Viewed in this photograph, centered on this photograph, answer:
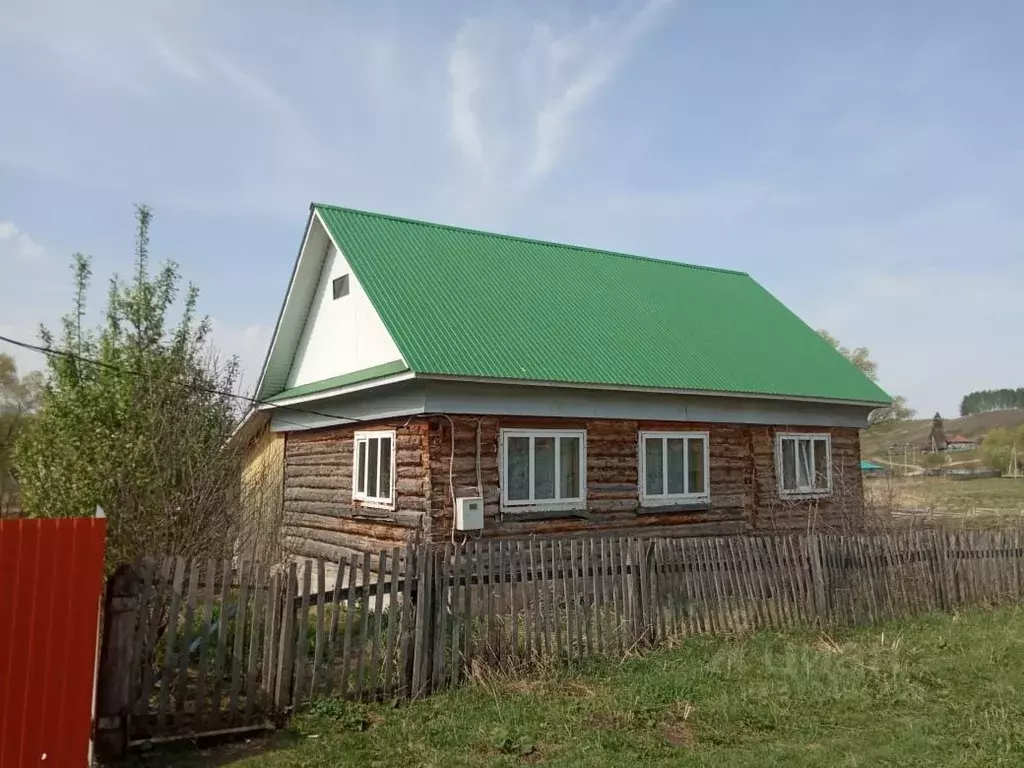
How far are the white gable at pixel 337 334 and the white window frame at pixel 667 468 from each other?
5361mm

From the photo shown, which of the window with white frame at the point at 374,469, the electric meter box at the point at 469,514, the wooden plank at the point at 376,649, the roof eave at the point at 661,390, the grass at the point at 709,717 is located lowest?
the grass at the point at 709,717

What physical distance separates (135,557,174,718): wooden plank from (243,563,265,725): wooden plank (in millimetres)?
761

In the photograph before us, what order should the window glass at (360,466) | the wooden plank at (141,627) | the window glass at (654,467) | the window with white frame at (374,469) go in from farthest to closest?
the window glass at (654,467), the window glass at (360,466), the window with white frame at (374,469), the wooden plank at (141,627)

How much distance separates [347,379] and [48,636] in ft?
30.0

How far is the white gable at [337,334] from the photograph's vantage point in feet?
46.5

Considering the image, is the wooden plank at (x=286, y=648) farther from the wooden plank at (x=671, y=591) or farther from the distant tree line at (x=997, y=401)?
the distant tree line at (x=997, y=401)

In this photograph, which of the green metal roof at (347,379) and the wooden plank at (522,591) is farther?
the green metal roof at (347,379)

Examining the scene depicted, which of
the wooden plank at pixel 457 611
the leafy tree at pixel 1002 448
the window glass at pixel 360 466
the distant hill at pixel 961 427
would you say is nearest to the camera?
the wooden plank at pixel 457 611

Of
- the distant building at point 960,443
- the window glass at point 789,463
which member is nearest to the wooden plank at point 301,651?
the window glass at point 789,463

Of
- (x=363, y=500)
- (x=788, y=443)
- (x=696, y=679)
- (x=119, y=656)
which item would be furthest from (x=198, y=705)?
(x=788, y=443)

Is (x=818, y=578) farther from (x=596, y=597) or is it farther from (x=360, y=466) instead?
(x=360, y=466)

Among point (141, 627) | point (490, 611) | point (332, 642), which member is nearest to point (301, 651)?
point (332, 642)

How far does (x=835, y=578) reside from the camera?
11047 mm

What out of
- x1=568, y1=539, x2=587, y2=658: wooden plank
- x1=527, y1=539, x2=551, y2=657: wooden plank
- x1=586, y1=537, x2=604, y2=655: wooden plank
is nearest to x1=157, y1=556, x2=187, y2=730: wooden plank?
x1=527, y1=539, x2=551, y2=657: wooden plank
